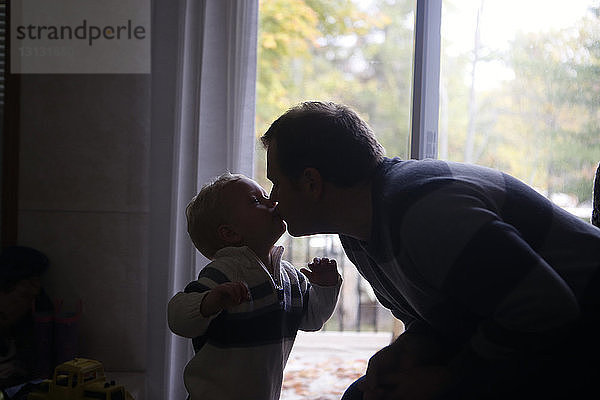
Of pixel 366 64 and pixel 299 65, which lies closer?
pixel 366 64

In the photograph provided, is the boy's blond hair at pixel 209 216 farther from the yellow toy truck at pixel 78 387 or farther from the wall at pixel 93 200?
the wall at pixel 93 200

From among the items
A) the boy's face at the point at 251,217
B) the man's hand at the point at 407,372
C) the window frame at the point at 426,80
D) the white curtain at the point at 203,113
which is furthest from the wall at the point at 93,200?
the man's hand at the point at 407,372

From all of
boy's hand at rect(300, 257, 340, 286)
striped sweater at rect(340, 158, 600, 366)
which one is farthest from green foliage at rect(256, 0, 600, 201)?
striped sweater at rect(340, 158, 600, 366)

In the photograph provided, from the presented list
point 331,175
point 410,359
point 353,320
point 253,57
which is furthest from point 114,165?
point 353,320

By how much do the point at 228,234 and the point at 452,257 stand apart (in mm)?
740

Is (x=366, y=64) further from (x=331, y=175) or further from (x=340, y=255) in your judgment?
(x=331, y=175)

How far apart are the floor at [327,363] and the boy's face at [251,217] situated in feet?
5.18

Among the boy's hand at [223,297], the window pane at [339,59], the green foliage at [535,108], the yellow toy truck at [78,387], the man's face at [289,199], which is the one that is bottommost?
the yellow toy truck at [78,387]

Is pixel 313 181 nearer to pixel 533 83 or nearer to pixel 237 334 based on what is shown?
pixel 237 334

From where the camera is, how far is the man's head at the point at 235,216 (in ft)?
5.24

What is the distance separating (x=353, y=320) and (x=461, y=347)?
2670mm

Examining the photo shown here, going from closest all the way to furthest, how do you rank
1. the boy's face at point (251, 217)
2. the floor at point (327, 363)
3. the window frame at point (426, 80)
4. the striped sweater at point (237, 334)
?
the striped sweater at point (237, 334) < the boy's face at point (251, 217) < the window frame at point (426, 80) < the floor at point (327, 363)

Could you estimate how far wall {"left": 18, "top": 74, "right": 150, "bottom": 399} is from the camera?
2375mm

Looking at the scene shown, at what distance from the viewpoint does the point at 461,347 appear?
1226 millimetres
